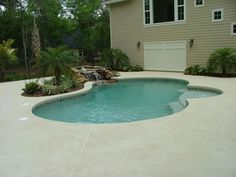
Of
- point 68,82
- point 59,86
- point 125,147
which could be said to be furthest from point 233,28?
point 125,147

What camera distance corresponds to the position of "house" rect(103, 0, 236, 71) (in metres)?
13.1

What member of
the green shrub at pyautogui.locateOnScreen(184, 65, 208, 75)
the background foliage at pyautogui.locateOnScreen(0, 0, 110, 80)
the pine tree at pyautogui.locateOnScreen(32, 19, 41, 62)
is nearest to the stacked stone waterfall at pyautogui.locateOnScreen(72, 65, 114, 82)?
the green shrub at pyautogui.locateOnScreen(184, 65, 208, 75)

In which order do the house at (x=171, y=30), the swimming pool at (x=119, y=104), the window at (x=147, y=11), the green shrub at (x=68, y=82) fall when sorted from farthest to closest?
the window at (x=147, y=11) → the house at (x=171, y=30) → the green shrub at (x=68, y=82) → the swimming pool at (x=119, y=104)

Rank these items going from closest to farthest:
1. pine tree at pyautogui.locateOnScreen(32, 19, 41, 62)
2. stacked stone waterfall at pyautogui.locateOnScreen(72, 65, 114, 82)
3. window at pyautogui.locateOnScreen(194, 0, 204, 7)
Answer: stacked stone waterfall at pyautogui.locateOnScreen(72, 65, 114, 82) → window at pyautogui.locateOnScreen(194, 0, 204, 7) → pine tree at pyautogui.locateOnScreen(32, 19, 41, 62)

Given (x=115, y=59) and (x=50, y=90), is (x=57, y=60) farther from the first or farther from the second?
(x=115, y=59)

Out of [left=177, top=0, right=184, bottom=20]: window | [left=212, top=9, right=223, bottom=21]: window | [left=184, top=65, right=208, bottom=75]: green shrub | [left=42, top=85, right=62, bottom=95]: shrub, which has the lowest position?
[left=42, top=85, right=62, bottom=95]: shrub

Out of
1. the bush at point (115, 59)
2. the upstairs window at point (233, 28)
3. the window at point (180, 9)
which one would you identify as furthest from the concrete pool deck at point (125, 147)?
the bush at point (115, 59)

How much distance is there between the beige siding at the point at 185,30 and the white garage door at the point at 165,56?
0.28 meters

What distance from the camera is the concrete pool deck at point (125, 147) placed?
141 inches

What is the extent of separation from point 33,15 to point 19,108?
555 inches

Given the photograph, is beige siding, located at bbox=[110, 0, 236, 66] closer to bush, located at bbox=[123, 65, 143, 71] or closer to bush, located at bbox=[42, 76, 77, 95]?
bush, located at bbox=[123, 65, 143, 71]

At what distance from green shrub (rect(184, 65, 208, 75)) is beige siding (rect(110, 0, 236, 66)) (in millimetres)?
514

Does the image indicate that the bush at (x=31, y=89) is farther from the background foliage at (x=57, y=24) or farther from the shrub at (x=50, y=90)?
the background foliage at (x=57, y=24)

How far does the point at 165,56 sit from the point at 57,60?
727 cm
